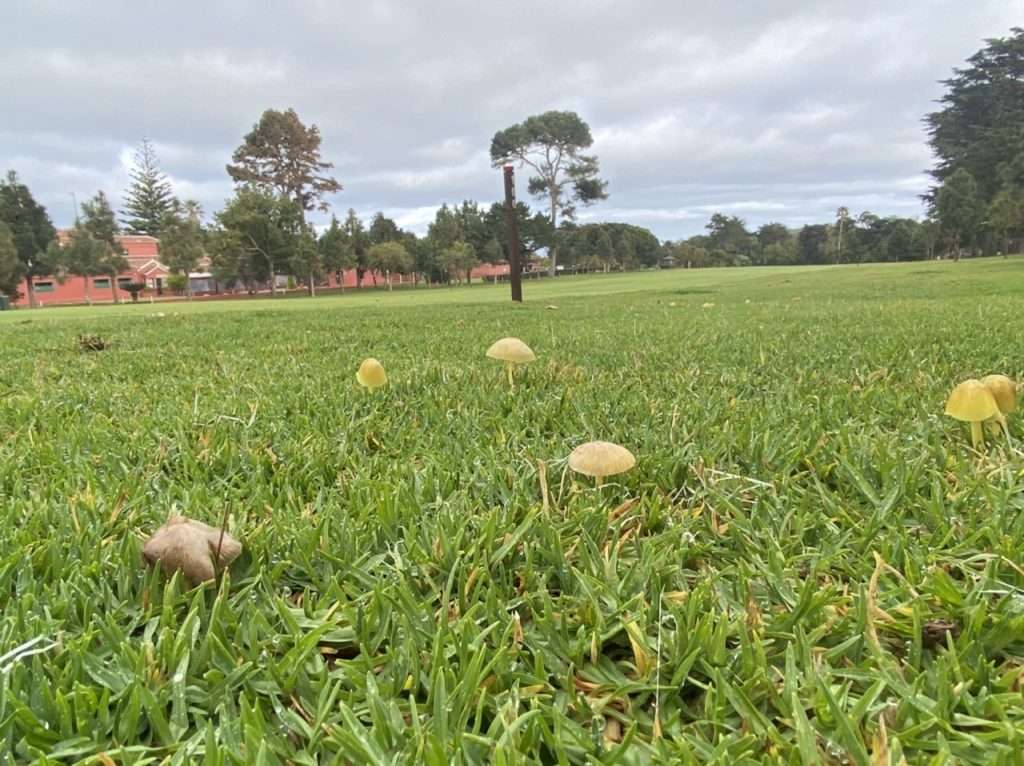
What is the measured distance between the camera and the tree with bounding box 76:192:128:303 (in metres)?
32.9

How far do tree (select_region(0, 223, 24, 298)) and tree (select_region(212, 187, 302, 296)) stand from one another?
9.74 m

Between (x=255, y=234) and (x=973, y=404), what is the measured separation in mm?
35264

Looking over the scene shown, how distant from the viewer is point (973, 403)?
1.12 meters

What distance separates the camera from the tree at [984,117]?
31703 mm

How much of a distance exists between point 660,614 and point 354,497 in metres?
0.58

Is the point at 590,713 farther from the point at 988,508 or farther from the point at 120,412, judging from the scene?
the point at 120,412

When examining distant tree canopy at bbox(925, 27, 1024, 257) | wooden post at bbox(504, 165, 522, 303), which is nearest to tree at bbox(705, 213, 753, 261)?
distant tree canopy at bbox(925, 27, 1024, 257)

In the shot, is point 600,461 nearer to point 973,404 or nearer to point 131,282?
point 973,404

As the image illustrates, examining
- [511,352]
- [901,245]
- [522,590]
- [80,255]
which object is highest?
[901,245]

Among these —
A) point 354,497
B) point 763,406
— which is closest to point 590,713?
point 354,497

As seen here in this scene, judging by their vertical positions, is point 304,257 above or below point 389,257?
below

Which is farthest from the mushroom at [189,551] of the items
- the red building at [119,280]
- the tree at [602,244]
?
the tree at [602,244]

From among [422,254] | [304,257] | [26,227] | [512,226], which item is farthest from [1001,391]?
[26,227]

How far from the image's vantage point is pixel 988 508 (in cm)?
97
